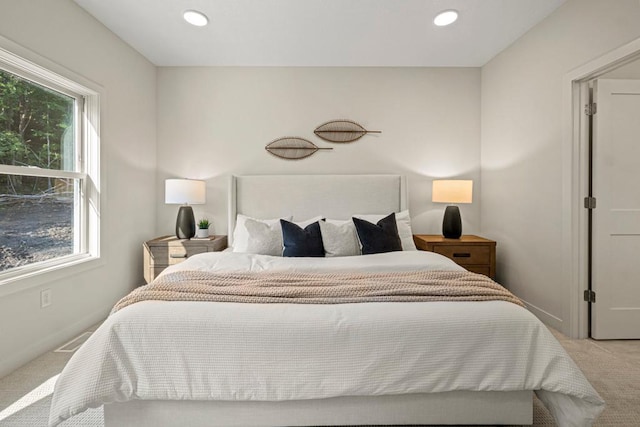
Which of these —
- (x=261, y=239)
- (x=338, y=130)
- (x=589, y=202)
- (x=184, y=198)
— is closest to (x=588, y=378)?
(x=589, y=202)

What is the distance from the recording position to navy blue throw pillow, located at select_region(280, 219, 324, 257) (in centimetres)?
278

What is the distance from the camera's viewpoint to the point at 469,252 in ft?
10.8

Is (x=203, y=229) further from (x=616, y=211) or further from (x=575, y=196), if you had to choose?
(x=616, y=211)

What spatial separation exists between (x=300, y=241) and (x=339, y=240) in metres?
0.35

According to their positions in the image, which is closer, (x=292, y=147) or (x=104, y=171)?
(x=104, y=171)

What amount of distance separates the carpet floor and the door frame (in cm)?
26

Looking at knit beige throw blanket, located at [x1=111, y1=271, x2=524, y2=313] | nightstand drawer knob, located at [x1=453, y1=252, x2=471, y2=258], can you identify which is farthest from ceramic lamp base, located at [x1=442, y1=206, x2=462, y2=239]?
knit beige throw blanket, located at [x1=111, y1=271, x2=524, y2=313]

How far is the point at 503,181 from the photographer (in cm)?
343

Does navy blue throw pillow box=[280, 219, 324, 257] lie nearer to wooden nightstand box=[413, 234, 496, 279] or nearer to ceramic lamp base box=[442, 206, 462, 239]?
wooden nightstand box=[413, 234, 496, 279]

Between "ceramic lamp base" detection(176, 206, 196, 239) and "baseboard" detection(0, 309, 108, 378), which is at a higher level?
"ceramic lamp base" detection(176, 206, 196, 239)

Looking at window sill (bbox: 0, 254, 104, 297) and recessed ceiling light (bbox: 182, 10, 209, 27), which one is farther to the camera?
recessed ceiling light (bbox: 182, 10, 209, 27)

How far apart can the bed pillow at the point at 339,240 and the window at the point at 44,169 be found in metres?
2.05

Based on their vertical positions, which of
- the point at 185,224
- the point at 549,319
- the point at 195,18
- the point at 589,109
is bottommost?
the point at 549,319

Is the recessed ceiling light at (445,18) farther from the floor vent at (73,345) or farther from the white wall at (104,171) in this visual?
the floor vent at (73,345)
